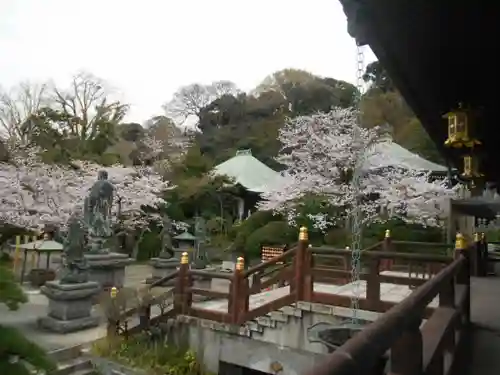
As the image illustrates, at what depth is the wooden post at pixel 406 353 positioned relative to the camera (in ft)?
5.89

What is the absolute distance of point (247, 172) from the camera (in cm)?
2370

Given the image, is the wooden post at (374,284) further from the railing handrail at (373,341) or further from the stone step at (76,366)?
the stone step at (76,366)

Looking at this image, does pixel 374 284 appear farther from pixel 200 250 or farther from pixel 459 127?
pixel 200 250

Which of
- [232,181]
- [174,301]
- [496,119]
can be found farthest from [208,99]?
[496,119]

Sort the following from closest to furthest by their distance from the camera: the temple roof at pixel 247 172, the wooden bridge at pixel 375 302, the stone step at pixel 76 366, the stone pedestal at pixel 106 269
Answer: the wooden bridge at pixel 375 302 → the stone step at pixel 76 366 → the stone pedestal at pixel 106 269 → the temple roof at pixel 247 172

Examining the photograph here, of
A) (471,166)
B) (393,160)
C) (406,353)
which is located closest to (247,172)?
(393,160)

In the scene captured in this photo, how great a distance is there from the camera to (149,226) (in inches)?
808

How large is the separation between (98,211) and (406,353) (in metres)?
10.3

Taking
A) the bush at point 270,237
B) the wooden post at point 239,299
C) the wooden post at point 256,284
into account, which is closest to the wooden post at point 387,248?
the wooden post at point 256,284

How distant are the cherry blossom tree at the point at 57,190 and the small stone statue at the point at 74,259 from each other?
22.4 feet

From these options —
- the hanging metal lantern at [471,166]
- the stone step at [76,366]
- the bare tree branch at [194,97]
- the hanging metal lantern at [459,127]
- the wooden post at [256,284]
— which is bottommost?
the stone step at [76,366]

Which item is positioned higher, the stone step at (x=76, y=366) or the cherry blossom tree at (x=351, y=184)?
the cherry blossom tree at (x=351, y=184)

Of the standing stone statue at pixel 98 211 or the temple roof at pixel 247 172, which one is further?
the temple roof at pixel 247 172

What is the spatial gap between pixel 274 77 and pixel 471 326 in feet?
102
